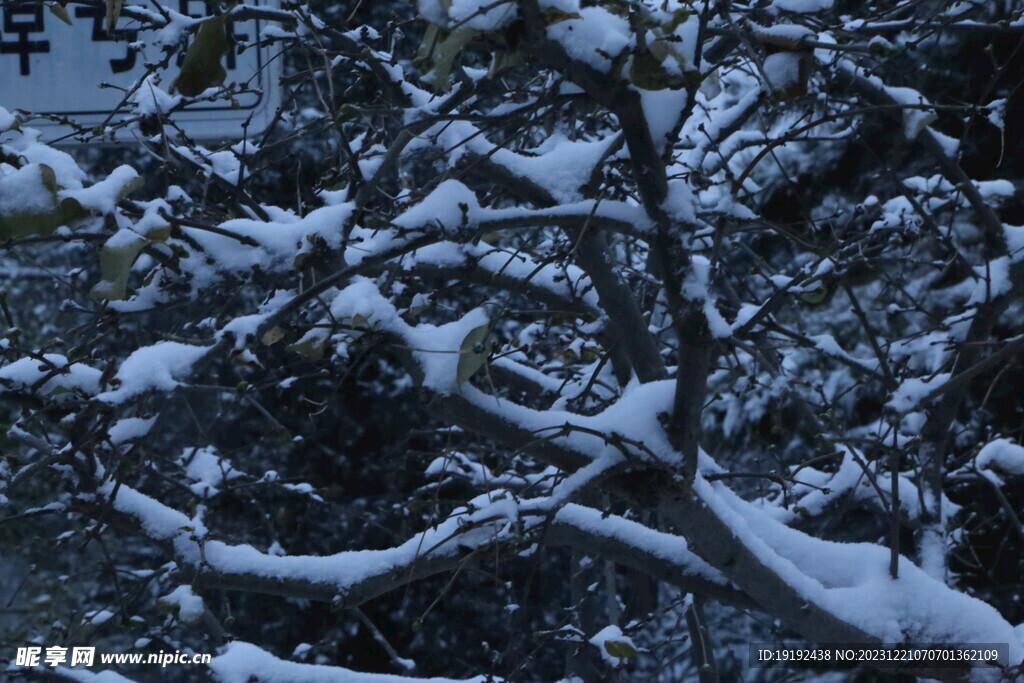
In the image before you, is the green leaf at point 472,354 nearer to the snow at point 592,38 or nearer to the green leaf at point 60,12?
the snow at point 592,38

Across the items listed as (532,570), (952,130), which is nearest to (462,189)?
(532,570)

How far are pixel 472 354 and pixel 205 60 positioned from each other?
56 centimetres

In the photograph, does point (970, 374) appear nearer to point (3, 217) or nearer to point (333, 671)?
point (3, 217)

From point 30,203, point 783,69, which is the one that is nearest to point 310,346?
point 30,203

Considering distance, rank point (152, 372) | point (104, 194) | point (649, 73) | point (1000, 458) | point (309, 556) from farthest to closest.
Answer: point (1000, 458) < point (309, 556) < point (152, 372) < point (104, 194) < point (649, 73)

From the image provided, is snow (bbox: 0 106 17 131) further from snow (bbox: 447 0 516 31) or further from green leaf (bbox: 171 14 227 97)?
snow (bbox: 447 0 516 31)

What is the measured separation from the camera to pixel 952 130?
15.8 feet

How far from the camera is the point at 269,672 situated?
1986 mm

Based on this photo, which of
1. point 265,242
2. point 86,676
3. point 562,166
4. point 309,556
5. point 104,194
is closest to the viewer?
point 104,194

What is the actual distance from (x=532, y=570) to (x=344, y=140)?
78 centimetres

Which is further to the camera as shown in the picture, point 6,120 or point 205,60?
point 6,120

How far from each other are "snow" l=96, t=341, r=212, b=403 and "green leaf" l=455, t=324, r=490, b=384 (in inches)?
16.2

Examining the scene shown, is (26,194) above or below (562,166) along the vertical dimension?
below

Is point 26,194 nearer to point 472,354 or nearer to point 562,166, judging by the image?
point 472,354
